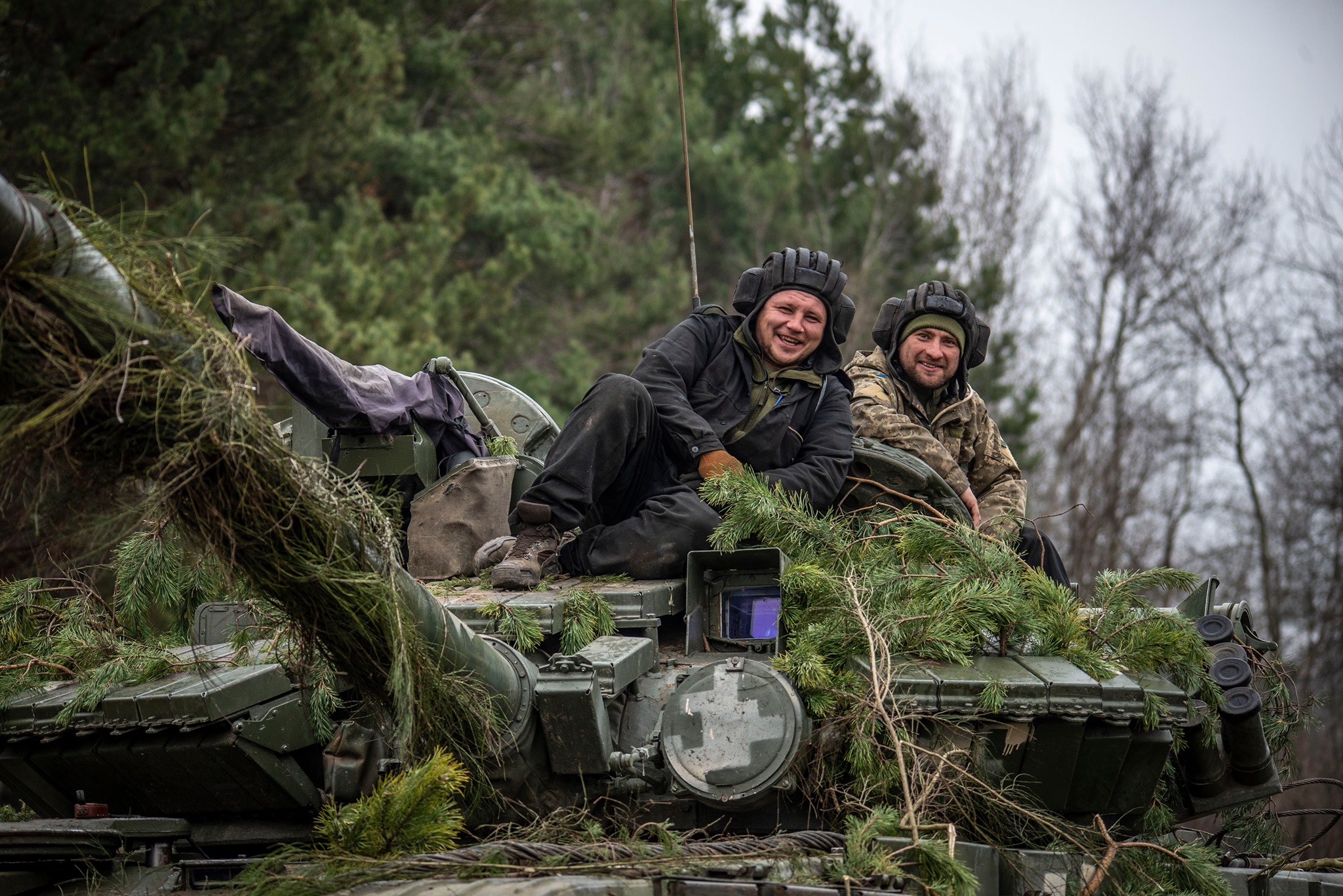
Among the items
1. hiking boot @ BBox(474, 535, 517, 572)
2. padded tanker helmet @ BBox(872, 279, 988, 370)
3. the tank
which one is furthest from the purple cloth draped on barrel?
padded tanker helmet @ BBox(872, 279, 988, 370)

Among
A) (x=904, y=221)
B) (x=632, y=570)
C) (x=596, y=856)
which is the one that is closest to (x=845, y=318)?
(x=632, y=570)

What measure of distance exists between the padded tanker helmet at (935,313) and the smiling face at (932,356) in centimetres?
9

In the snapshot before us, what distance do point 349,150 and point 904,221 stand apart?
13364 mm

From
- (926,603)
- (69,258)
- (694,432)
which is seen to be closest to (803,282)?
(694,432)

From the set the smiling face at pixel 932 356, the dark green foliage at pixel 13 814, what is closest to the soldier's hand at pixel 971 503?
the smiling face at pixel 932 356

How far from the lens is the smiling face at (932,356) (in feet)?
21.6

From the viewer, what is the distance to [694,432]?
5375 mm

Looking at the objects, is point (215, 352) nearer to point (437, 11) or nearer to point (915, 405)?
point (915, 405)

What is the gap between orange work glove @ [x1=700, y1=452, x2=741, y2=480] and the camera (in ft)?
17.3

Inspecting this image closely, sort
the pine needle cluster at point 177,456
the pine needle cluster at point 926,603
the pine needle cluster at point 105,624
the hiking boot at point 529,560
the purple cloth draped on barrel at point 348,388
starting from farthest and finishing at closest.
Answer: the hiking boot at point 529,560 < the purple cloth draped on barrel at point 348,388 < the pine needle cluster at point 105,624 < the pine needle cluster at point 926,603 < the pine needle cluster at point 177,456

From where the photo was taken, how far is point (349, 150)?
14945 millimetres

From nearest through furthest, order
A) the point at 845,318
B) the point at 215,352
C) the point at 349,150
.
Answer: the point at 215,352 < the point at 845,318 < the point at 349,150

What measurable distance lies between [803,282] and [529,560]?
5.79 ft

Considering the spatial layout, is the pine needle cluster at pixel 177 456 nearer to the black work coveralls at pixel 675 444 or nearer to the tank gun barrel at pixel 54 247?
the tank gun barrel at pixel 54 247
